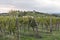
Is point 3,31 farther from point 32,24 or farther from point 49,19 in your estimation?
point 49,19

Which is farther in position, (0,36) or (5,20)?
(5,20)

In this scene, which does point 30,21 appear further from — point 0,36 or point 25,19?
point 0,36

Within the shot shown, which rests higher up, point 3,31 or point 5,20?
point 5,20

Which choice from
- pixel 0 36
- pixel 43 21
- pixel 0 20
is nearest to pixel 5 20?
pixel 0 20

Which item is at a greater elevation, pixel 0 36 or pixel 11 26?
pixel 11 26

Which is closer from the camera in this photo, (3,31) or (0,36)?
→ (0,36)

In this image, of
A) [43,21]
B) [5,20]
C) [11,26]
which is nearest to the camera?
[11,26]

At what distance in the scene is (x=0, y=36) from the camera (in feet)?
115

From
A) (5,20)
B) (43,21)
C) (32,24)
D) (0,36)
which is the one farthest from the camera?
(43,21)

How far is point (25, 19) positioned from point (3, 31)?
7639 millimetres

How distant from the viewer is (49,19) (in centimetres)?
5044

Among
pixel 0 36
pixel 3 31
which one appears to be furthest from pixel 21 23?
pixel 0 36

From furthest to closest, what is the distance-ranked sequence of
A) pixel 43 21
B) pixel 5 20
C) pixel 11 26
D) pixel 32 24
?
pixel 43 21 → pixel 32 24 → pixel 5 20 → pixel 11 26

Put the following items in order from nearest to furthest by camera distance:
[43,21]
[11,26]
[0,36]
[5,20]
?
[11,26] < [0,36] < [5,20] < [43,21]
